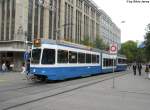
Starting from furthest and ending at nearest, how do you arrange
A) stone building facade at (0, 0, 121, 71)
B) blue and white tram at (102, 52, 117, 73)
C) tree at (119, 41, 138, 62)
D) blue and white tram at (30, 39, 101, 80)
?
tree at (119, 41, 138, 62) < stone building facade at (0, 0, 121, 71) < blue and white tram at (102, 52, 117, 73) < blue and white tram at (30, 39, 101, 80)

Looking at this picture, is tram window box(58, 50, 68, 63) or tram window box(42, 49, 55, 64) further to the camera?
tram window box(58, 50, 68, 63)

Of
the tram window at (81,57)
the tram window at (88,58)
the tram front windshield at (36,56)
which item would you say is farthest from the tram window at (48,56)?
the tram window at (88,58)

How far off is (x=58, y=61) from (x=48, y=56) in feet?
3.46

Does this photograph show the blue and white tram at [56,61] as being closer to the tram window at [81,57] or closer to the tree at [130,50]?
the tram window at [81,57]

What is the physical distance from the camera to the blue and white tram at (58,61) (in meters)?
20.9

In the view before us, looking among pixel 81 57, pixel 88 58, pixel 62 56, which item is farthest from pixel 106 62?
pixel 62 56

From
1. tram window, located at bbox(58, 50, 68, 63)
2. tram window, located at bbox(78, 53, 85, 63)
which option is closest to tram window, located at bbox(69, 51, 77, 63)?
tram window, located at bbox(58, 50, 68, 63)

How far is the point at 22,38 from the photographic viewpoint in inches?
1834

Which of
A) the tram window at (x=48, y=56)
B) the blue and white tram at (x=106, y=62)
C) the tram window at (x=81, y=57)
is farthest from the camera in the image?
the blue and white tram at (x=106, y=62)

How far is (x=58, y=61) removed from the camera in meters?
21.9

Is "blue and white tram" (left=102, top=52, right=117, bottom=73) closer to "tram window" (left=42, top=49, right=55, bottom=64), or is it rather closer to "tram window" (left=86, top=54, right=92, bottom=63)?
"tram window" (left=86, top=54, right=92, bottom=63)

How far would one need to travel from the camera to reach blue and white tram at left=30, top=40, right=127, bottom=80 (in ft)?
68.5

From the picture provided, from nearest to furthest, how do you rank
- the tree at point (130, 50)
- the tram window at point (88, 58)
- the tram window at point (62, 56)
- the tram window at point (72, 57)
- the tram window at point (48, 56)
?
the tram window at point (48, 56) < the tram window at point (62, 56) < the tram window at point (72, 57) < the tram window at point (88, 58) < the tree at point (130, 50)

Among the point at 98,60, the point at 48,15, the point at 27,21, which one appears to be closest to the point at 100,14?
the point at 48,15
